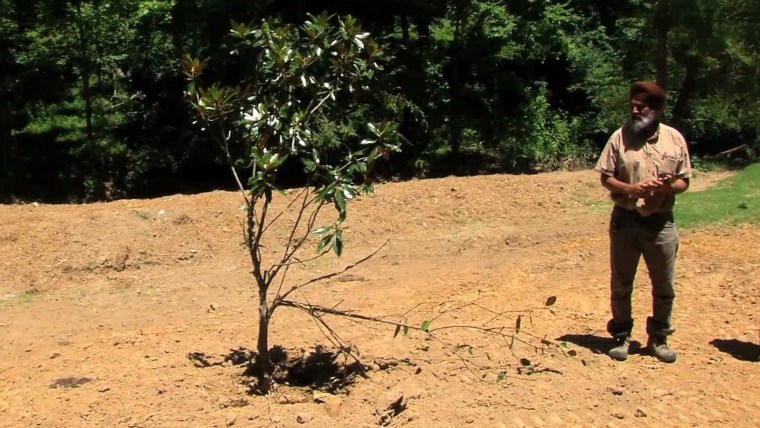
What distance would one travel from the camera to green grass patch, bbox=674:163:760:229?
8.98 meters

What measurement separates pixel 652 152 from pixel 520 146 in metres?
12.0

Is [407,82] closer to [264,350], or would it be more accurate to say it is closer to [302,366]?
[302,366]

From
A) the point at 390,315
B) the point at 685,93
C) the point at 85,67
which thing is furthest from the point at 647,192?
the point at 85,67

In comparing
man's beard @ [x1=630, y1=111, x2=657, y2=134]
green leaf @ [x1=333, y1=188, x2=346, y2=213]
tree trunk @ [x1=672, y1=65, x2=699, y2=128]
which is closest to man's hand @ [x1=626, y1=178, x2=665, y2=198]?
man's beard @ [x1=630, y1=111, x2=657, y2=134]

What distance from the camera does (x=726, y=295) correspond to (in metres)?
6.59

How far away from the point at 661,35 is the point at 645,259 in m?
10.7

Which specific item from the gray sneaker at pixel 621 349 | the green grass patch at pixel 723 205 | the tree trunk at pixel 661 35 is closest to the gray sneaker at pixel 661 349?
the gray sneaker at pixel 621 349

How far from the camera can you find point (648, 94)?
16.1 ft

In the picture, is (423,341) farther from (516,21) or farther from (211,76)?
(516,21)

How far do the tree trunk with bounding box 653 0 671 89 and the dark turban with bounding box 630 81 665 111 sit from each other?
1021 cm

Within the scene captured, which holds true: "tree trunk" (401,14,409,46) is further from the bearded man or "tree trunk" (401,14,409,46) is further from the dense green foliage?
the bearded man

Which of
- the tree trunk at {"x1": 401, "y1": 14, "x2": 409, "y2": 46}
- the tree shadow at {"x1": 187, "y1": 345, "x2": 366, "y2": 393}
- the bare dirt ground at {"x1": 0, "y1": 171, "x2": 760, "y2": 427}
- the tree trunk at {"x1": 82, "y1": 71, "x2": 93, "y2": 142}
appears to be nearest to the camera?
the bare dirt ground at {"x1": 0, "y1": 171, "x2": 760, "y2": 427}

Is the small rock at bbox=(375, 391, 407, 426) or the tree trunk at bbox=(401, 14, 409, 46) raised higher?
the tree trunk at bbox=(401, 14, 409, 46)

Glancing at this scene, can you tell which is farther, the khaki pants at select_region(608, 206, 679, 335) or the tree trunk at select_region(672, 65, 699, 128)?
the tree trunk at select_region(672, 65, 699, 128)
